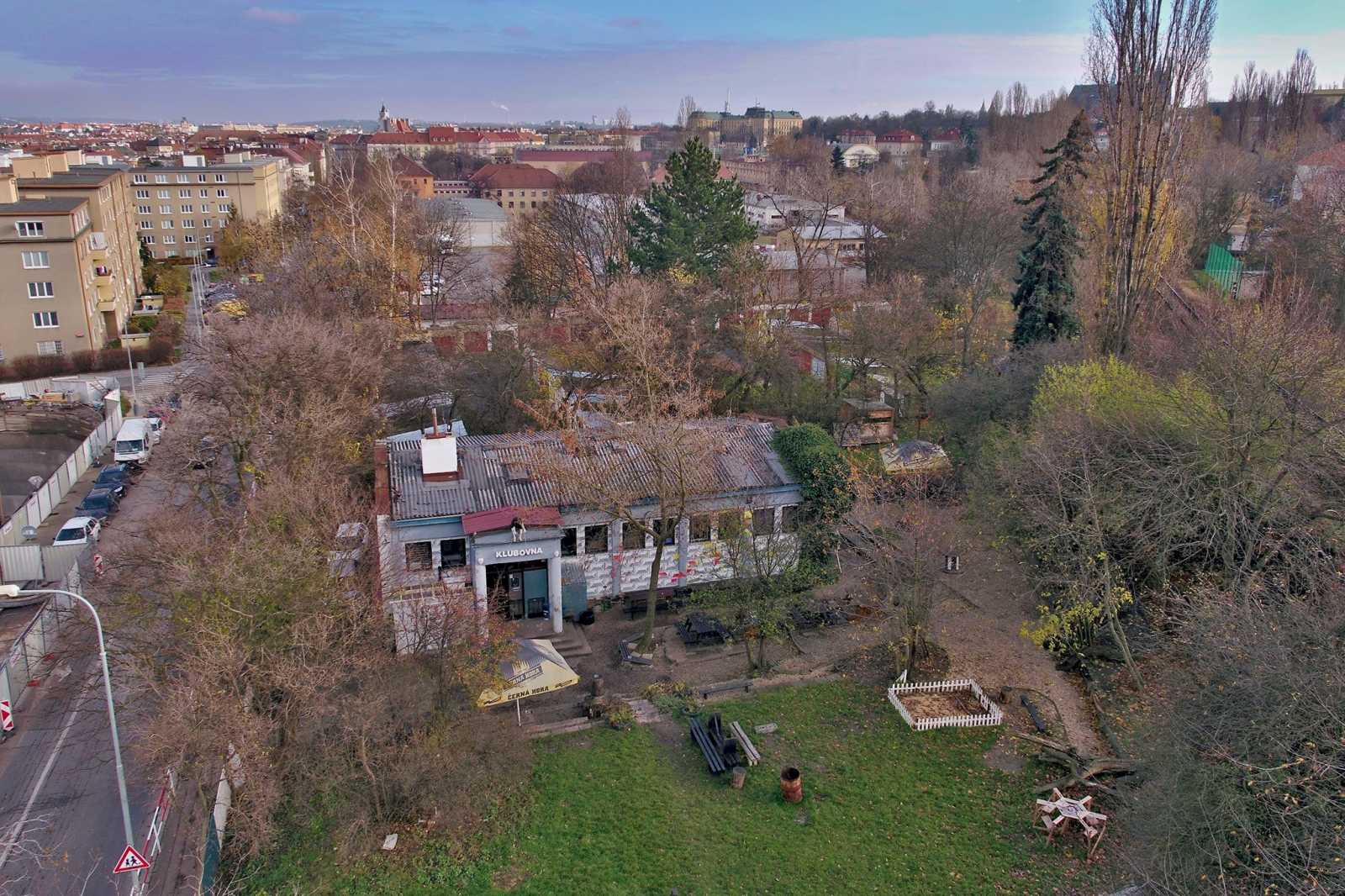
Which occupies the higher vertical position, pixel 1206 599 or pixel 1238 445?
pixel 1238 445

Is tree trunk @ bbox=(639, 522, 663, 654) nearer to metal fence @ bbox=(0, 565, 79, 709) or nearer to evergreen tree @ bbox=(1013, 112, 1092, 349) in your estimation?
metal fence @ bbox=(0, 565, 79, 709)

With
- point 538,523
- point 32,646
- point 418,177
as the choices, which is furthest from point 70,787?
point 418,177

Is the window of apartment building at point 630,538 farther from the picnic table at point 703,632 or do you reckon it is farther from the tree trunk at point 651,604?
the picnic table at point 703,632

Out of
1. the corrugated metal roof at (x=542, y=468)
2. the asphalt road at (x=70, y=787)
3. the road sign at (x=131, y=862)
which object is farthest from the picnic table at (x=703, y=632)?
the road sign at (x=131, y=862)

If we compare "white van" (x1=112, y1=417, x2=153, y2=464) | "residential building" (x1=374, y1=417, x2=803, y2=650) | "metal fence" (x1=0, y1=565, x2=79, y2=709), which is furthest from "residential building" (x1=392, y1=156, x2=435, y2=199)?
"residential building" (x1=374, y1=417, x2=803, y2=650)

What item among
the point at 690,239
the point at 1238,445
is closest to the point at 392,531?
the point at 1238,445

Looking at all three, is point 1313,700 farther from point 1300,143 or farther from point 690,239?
point 1300,143
